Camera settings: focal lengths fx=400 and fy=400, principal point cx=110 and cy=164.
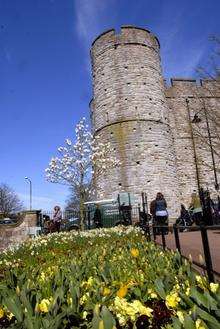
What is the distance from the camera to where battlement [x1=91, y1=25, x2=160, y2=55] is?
101 feet

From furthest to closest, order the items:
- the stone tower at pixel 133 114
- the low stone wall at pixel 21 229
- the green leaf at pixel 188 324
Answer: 1. the stone tower at pixel 133 114
2. the low stone wall at pixel 21 229
3. the green leaf at pixel 188 324

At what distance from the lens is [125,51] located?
30359 millimetres

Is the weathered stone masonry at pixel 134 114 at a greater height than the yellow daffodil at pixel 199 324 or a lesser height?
greater

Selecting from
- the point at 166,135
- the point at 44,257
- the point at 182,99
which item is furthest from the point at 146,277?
the point at 182,99

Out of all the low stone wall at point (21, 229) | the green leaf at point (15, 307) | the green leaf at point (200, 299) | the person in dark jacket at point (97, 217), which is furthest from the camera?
the low stone wall at point (21, 229)

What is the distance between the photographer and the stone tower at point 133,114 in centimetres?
2803

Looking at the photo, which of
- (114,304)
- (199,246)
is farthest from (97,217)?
(114,304)

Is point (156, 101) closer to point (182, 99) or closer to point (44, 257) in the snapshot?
point (182, 99)

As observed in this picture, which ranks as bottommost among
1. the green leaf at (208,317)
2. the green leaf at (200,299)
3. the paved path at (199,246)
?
the green leaf at (208,317)

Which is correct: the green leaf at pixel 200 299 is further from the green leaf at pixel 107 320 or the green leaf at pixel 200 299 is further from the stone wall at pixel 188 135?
the stone wall at pixel 188 135

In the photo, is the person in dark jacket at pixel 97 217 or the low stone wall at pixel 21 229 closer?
the person in dark jacket at pixel 97 217

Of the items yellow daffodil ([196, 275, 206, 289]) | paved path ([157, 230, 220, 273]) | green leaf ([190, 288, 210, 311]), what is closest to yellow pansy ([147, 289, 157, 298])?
yellow daffodil ([196, 275, 206, 289])

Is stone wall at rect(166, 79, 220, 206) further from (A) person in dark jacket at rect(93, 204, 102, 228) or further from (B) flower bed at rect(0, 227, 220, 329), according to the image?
(B) flower bed at rect(0, 227, 220, 329)

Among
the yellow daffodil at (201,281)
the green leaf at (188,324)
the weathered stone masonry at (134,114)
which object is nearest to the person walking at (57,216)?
the weathered stone masonry at (134,114)
